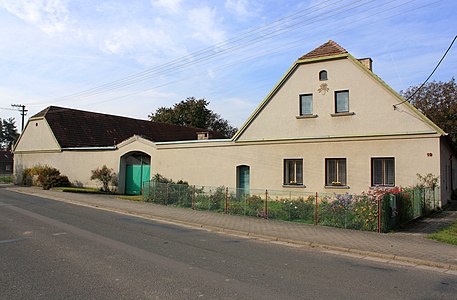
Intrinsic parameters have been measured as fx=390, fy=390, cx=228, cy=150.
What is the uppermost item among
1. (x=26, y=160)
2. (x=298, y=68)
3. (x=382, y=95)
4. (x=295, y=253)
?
(x=298, y=68)

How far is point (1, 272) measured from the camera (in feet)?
21.9

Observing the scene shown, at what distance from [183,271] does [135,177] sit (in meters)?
21.3

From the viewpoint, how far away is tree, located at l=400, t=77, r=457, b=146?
3697cm

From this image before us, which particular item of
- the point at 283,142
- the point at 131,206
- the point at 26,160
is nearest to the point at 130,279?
the point at 131,206

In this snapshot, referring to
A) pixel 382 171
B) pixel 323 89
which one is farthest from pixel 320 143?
pixel 382 171

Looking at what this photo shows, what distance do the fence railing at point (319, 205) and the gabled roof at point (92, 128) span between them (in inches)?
788

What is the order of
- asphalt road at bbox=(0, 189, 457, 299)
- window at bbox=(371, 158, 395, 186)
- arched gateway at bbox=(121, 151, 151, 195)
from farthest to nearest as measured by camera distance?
arched gateway at bbox=(121, 151, 151, 195)
window at bbox=(371, 158, 395, 186)
asphalt road at bbox=(0, 189, 457, 299)

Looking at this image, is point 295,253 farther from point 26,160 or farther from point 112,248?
point 26,160

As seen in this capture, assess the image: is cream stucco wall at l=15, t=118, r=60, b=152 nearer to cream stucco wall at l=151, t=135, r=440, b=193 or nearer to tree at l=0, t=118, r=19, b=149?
cream stucco wall at l=151, t=135, r=440, b=193

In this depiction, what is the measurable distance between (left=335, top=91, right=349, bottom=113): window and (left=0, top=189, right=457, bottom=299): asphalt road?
10.6 m

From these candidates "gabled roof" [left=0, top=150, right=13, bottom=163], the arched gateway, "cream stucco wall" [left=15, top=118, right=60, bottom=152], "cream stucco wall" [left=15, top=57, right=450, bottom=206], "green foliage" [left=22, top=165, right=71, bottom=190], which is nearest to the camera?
"cream stucco wall" [left=15, top=57, right=450, bottom=206]

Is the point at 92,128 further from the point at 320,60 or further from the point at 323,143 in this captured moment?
the point at 323,143

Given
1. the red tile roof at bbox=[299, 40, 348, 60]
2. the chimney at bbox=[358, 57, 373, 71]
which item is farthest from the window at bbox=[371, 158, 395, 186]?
the red tile roof at bbox=[299, 40, 348, 60]

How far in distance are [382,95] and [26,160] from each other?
3378 centimetres
